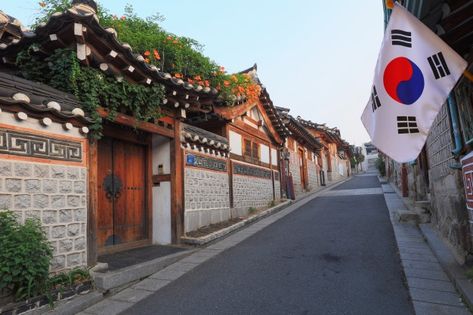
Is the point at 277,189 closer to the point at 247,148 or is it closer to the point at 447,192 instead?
the point at 247,148

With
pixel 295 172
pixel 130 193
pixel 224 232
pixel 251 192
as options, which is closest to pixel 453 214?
pixel 224 232

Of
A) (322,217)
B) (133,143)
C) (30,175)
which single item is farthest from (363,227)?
(30,175)

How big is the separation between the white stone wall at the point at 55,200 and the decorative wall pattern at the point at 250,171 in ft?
21.5

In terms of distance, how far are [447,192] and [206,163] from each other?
588 cm

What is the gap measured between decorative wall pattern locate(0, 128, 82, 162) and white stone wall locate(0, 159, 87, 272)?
0.47 feet

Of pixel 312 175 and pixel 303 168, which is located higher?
pixel 303 168

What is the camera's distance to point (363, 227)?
8430 mm

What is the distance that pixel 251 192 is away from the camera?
12367 millimetres

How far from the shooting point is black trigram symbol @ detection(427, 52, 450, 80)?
8.23 feet

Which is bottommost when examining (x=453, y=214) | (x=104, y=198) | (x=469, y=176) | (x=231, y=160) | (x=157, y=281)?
(x=157, y=281)

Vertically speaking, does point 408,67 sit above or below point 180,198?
above

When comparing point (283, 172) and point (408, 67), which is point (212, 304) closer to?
point (408, 67)

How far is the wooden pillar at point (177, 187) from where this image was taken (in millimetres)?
7559

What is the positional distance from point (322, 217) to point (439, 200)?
4373 millimetres
